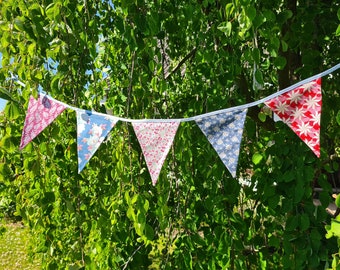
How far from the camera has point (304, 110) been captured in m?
1.21

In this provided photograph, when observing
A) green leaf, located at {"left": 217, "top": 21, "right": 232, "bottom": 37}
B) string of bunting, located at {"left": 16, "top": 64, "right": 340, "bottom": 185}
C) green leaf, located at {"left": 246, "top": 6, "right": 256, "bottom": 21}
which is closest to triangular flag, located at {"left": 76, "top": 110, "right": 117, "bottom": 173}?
string of bunting, located at {"left": 16, "top": 64, "right": 340, "bottom": 185}

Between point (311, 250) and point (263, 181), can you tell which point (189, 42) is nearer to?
point (263, 181)

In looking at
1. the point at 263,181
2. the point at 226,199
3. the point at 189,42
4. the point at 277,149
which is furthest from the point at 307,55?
the point at 189,42

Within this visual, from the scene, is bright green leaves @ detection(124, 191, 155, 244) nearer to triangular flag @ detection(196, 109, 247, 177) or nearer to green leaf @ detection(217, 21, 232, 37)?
triangular flag @ detection(196, 109, 247, 177)

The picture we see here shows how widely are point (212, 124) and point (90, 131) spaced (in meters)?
0.43

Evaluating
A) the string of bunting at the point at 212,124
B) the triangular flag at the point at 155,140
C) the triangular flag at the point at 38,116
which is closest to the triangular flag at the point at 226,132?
the string of bunting at the point at 212,124

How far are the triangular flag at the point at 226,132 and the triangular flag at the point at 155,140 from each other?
4.4 inches

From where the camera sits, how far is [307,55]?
1.30 meters

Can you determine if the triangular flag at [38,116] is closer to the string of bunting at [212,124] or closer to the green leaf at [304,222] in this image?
the string of bunting at [212,124]

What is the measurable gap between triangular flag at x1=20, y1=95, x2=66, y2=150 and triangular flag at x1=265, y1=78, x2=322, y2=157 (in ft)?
2.44

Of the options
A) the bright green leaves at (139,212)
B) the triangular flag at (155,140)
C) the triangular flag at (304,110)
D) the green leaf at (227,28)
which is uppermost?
the green leaf at (227,28)

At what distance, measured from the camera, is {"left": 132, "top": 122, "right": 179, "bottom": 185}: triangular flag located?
1318mm

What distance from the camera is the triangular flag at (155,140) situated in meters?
1.32

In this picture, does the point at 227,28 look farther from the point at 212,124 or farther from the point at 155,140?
the point at 155,140
